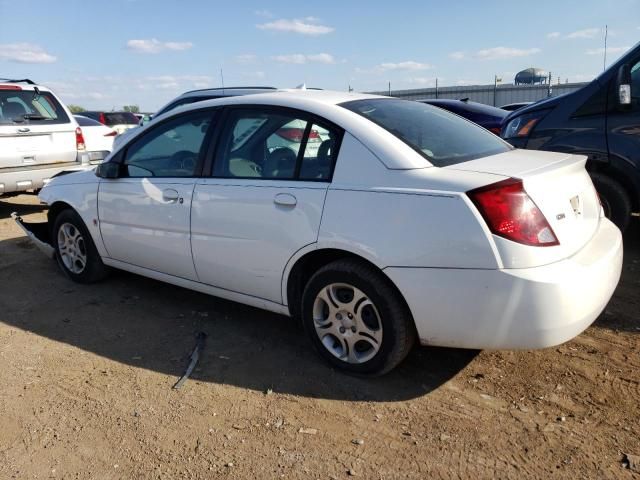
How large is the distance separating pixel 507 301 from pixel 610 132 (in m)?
3.20

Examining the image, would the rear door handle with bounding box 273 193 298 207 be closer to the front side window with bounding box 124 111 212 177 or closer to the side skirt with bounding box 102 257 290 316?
the side skirt with bounding box 102 257 290 316

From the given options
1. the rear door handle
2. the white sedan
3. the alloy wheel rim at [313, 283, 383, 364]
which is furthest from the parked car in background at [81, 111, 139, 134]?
the alloy wheel rim at [313, 283, 383, 364]

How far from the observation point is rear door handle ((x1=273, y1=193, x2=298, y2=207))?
10.3 ft

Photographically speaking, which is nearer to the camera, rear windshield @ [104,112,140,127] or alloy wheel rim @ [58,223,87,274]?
alloy wheel rim @ [58,223,87,274]

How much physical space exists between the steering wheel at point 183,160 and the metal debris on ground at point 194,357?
1.15 m

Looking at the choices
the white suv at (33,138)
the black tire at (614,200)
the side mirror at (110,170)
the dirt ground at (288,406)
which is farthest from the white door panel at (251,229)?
the white suv at (33,138)

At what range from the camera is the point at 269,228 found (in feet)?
10.7

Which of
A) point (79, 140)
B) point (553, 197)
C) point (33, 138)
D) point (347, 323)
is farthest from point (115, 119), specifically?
point (553, 197)

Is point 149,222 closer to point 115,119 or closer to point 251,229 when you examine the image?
point 251,229

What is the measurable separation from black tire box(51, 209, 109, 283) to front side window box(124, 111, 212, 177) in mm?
834

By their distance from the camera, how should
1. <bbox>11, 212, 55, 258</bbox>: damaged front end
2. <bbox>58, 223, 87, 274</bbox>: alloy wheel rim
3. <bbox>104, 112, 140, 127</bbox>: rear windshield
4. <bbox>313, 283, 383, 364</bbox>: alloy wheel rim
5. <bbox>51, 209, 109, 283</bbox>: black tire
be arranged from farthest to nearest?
<bbox>104, 112, 140, 127</bbox>: rear windshield < <bbox>11, 212, 55, 258</bbox>: damaged front end < <bbox>58, 223, 87, 274</bbox>: alloy wheel rim < <bbox>51, 209, 109, 283</bbox>: black tire < <bbox>313, 283, 383, 364</bbox>: alloy wheel rim

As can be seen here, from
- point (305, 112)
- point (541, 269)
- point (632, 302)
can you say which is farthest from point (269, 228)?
point (632, 302)

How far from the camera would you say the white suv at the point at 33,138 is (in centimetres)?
748

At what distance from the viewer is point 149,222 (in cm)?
400
